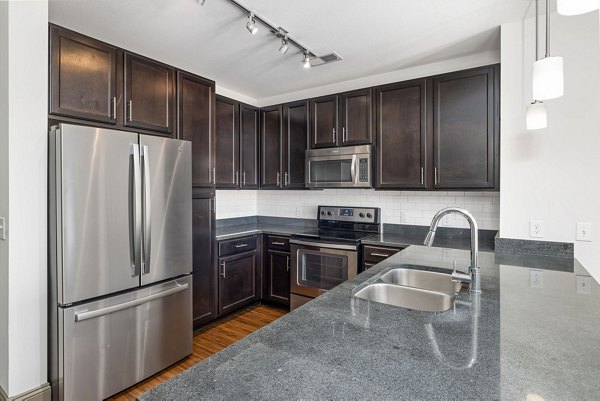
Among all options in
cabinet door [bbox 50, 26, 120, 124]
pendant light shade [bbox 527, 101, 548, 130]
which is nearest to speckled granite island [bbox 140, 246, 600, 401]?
pendant light shade [bbox 527, 101, 548, 130]

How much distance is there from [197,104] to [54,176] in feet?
4.61

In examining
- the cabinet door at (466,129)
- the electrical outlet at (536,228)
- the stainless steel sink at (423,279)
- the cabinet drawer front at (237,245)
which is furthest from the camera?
the cabinet drawer front at (237,245)

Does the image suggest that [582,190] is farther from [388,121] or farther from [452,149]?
[388,121]

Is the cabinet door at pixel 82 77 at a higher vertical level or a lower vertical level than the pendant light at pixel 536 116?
higher

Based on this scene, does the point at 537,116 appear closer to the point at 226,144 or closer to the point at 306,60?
the point at 306,60

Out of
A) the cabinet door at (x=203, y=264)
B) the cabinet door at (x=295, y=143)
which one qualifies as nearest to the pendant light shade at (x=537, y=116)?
the cabinet door at (x=295, y=143)

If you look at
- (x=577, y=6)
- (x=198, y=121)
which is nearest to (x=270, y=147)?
(x=198, y=121)

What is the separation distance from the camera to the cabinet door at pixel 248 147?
12.1 feet

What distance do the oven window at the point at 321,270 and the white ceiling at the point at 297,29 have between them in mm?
1842

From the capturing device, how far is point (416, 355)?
0.84 meters

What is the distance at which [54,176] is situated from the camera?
6.24ft

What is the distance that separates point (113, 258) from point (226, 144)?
1786mm

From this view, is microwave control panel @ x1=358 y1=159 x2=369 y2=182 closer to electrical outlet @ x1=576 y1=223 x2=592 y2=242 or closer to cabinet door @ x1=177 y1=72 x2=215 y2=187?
cabinet door @ x1=177 y1=72 x2=215 y2=187

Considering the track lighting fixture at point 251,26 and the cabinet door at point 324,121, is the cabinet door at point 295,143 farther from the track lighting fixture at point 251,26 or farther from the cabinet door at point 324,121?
the track lighting fixture at point 251,26
